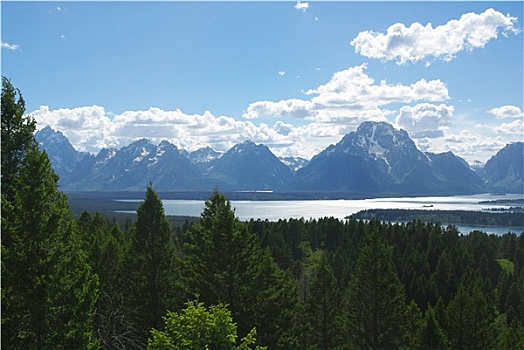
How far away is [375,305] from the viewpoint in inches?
1491

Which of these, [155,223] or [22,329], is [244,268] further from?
[22,329]

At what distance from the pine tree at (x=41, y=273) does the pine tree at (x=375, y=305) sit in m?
25.3

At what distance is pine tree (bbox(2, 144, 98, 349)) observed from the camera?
17016mm

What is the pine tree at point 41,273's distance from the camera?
670 inches

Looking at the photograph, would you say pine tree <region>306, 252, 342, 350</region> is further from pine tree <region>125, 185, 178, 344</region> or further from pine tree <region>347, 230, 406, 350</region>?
pine tree <region>125, 185, 178, 344</region>

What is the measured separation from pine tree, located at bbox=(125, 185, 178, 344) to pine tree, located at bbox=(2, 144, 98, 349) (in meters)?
15.5

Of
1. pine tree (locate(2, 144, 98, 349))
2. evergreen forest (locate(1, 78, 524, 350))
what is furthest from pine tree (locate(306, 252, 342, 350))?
pine tree (locate(2, 144, 98, 349))

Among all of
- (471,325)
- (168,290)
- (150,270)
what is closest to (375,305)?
(471,325)

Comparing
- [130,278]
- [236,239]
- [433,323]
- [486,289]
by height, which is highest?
[236,239]

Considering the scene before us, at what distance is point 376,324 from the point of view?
124 ft

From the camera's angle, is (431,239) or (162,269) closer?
(162,269)

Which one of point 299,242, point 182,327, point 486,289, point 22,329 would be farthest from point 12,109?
point 299,242

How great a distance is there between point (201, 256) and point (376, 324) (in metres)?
16.6

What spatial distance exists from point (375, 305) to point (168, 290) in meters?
17.2
